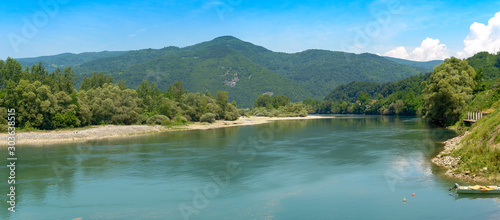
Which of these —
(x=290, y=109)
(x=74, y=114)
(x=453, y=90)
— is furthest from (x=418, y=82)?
(x=74, y=114)

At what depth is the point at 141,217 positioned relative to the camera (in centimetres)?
1952

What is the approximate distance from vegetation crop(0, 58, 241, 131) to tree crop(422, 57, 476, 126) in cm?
5645

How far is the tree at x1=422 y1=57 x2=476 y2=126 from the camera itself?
67.1 metres

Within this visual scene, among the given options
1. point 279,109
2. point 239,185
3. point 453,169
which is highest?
point 279,109

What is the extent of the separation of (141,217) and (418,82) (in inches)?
7569

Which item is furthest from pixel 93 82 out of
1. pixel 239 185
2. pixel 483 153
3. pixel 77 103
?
pixel 483 153

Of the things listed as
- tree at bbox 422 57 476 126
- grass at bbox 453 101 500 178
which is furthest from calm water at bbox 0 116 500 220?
tree at bbox 422 57 476 126

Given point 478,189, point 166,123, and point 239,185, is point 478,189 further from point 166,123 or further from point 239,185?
point 166,123

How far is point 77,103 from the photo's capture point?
71.7 metres

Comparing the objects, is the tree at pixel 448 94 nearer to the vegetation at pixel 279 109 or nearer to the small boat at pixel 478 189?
the small boat at pixel 478 189

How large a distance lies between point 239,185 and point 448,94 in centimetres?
5665

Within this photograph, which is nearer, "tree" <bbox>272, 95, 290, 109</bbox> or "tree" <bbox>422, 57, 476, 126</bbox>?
"tree" <bbox>422, 57, 476, 126</bbox>

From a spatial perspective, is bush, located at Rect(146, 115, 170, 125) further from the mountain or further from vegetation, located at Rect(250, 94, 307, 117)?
the mountain

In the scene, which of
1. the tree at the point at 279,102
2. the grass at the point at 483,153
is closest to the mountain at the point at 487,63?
the tree at the point at 279,102
